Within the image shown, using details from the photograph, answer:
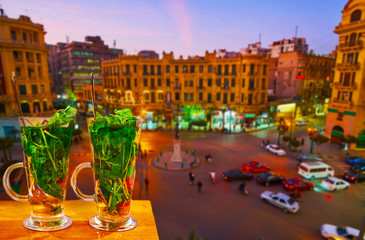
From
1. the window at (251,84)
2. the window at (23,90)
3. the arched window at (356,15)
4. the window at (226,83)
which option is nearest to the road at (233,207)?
the arched window at (356,15)

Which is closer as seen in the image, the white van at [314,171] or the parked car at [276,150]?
the white van at [314,171]

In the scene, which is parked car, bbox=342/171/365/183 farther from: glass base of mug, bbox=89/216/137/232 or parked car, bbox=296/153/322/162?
glass base of mug, bbox=89/216/137/232

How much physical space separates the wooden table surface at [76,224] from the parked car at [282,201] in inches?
570

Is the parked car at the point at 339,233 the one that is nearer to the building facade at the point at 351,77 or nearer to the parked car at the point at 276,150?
the parked car at the point at 276,150

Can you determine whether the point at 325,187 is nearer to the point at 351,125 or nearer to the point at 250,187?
the point at 250,187

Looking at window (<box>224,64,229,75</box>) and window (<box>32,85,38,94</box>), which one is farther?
window (<box>224,64,229,75</box>)

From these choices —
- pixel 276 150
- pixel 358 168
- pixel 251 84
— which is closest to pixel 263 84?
pixel 251 84

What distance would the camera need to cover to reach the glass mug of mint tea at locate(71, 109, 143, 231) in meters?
2.13

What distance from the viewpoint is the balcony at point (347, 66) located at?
27.1 meters

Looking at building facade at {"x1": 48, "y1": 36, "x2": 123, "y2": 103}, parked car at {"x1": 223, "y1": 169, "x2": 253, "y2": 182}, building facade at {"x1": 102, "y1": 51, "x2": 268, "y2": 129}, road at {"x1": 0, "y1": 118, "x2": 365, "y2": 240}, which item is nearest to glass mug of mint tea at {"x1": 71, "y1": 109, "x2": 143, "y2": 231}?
road at {"x1": 0, "y1": 118, "x2": 365, "y2": 240}

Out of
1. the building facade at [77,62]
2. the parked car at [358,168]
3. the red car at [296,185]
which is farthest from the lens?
the building facade at [77,62]

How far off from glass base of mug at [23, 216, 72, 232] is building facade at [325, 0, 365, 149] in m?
32.1

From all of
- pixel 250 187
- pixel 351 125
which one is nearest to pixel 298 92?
pixel 351 125

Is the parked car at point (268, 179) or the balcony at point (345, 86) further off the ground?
the balcony at point (345, 86)
